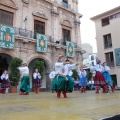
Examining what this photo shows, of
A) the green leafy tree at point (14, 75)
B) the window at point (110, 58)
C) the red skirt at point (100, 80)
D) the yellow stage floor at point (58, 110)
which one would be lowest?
the yellow stage floor at point (58, 110)

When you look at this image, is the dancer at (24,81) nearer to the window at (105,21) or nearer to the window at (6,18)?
the window at (6,18)

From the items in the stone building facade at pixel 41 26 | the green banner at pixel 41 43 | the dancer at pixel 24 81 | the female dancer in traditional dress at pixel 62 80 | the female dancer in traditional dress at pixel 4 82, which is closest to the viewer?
the female dancer in traditional dress at pixel 62 80

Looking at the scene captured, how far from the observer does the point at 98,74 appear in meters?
9.13

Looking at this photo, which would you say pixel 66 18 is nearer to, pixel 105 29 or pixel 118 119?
pixel 105 29

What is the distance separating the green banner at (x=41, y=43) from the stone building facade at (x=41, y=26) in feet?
1.44

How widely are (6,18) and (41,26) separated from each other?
366 cm

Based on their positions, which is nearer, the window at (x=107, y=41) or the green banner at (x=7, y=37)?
the green banner at (x=7, y=37)

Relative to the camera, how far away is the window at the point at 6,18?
14852 millimetres

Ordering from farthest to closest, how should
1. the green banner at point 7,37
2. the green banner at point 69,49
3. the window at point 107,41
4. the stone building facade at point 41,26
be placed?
the window at point 107,41 < the green banner at point 69,49 < the stone building facade at point 41,26 < the green banner at point 7,37

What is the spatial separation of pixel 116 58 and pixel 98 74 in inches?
547

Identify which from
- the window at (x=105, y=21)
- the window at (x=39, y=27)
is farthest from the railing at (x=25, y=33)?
the window at (x=105, y=21)

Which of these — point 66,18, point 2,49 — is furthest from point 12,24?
point 66,18

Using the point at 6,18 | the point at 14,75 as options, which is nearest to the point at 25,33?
the point at 6,18

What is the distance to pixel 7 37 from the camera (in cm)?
1388
